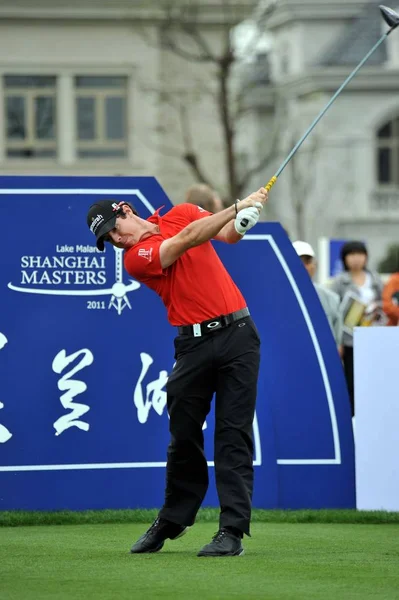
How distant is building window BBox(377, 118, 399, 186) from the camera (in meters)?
54.1

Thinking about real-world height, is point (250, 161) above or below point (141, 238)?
above

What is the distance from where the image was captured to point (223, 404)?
7.55 meters

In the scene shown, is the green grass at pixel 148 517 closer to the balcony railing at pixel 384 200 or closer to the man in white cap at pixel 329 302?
the man in white cap at pixel 329 302

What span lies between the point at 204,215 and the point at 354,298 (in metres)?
5.31

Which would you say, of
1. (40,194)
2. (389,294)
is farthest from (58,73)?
(40,194)

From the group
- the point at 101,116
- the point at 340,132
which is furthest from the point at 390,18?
the point at 340,132

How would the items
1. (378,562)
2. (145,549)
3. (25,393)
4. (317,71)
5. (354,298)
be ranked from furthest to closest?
(317,71) → (354,298) → (25,393) → (145,549) → (378,562)

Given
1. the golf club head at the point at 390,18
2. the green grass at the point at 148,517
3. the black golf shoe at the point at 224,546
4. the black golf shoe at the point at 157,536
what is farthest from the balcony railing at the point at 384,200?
the black golf shoe at the point at 224,546

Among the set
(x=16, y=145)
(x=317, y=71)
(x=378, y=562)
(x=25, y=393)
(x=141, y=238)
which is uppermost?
(x=317, y=71)

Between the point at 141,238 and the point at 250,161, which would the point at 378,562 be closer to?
the point at 141,238

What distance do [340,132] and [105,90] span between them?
14852 mm

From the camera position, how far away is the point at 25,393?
31.3ft

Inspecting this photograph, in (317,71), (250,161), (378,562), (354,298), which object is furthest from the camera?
(250,161)

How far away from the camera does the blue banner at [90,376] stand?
953cm
